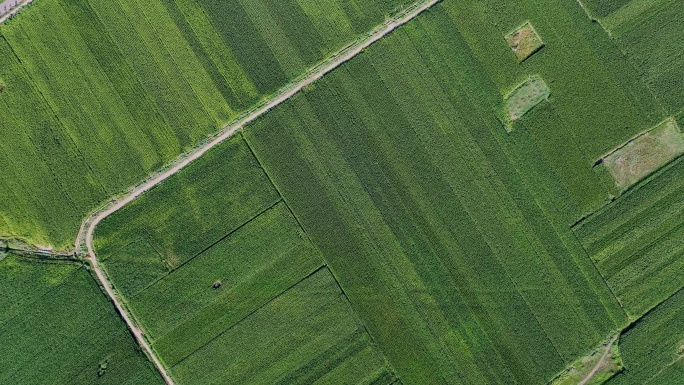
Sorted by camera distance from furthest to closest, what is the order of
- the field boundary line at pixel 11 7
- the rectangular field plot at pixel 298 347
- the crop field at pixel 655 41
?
the crop field at pixel 655 41, the field boundary line at pixel 11 7, the rectangular field plot at pixel 298 347

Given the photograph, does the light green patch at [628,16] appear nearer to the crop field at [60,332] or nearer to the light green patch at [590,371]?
the light green patch at [590,371]

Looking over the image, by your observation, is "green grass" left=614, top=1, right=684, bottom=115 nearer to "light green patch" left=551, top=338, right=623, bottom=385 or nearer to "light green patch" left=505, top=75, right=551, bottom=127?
"light green patch" left=505, top=75, right=551, bottom=127

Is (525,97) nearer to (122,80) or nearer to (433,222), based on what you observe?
(433,222)

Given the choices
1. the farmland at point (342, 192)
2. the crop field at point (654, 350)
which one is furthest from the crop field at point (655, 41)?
the crop field at point (654, 350)

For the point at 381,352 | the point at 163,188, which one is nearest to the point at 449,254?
the point at 381,352

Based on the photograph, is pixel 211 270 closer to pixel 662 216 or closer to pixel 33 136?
pixel 33 136

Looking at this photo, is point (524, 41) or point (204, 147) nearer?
point (204, 147)

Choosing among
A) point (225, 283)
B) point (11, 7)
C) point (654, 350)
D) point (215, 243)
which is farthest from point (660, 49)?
point (11, 7)
